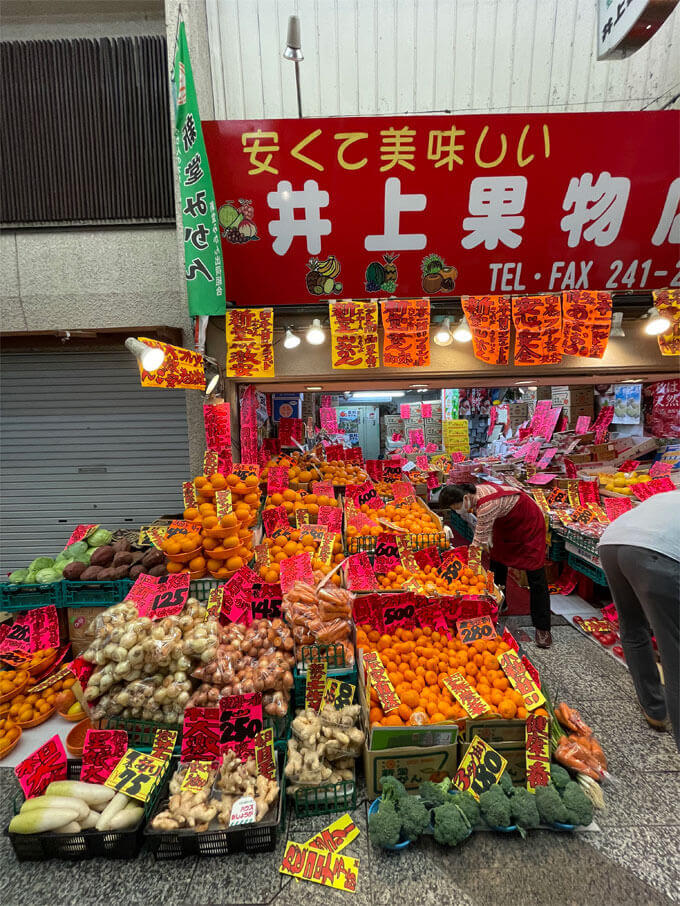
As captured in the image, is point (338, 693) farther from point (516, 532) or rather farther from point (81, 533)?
point (81, 533)

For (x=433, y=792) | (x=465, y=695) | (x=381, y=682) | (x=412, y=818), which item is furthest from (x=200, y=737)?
(x=465, y=695)

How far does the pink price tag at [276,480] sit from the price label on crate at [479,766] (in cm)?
382

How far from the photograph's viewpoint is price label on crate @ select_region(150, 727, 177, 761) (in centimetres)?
248

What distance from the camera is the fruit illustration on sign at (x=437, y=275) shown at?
5191 mm

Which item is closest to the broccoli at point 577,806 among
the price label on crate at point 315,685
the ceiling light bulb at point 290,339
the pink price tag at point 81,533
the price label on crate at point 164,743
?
the price label on crate at point 315,685

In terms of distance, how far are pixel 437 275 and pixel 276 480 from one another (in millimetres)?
3543

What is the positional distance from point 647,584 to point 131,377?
6269 mm

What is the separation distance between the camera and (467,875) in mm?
2111

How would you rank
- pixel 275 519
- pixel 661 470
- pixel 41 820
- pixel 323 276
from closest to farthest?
pixel 41 820, pixel 275 519, pixel 323 276, pixel 661 470

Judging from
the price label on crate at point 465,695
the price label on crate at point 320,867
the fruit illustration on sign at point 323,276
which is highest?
the fruit illustration on sign at point 323,276

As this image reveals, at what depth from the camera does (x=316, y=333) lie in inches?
209

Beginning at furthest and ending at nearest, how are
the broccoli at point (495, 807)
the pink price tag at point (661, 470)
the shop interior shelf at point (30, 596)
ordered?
1. the pink price tag at point (661, 470)
2. the shop interior shelf at point (30, 596)
3. the broccoli at point (495, 807)

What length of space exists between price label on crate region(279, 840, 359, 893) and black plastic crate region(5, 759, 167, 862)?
2.72 ft

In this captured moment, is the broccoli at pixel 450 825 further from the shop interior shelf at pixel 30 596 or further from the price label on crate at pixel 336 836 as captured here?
the shop interior shelf at pixel 30 596
